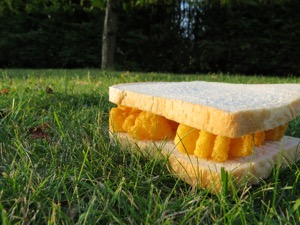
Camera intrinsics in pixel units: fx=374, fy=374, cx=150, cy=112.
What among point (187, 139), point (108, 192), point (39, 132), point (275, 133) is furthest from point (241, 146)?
point (39, 132)

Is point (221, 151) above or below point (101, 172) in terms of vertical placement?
above

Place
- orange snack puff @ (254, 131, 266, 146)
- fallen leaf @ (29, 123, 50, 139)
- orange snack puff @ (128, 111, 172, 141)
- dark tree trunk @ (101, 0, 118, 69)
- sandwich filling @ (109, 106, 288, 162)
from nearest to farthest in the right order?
1. sandwich filling @ (109, 106, 288, 162)
2. orange snack puff @ (254, 131, 266, 146)
3. orange snack puff @ (128, 111, 172, 141)
4. fallen leaf @ (29, 123, 50, 139)
5. dark tree trunk @ (101, 0, 118, 69)

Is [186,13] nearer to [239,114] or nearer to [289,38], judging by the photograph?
[289,38]

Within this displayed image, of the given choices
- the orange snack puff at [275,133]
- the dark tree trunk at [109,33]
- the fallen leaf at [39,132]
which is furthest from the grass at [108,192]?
the dark tree trunk at [109,33]

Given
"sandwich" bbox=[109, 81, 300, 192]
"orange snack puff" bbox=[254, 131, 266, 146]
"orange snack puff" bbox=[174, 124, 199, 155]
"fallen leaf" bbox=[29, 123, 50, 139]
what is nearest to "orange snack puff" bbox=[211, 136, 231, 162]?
"sandwich" bbox=[109, 81, 300, 192]

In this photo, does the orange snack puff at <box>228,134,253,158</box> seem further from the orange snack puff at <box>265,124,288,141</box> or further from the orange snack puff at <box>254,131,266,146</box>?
the orange snack puff at <box>265,124,288,141</box>

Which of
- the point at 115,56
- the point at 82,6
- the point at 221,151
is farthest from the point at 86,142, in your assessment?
the point at 82,6

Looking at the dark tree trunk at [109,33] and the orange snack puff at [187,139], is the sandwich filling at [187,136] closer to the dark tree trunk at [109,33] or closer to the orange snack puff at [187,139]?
the orange snack puff at [187,139]

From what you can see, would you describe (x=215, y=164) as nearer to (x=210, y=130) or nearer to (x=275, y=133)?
(x=210, y=130)
